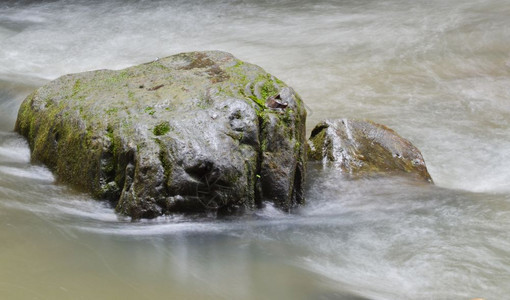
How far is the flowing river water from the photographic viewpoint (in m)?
3.57

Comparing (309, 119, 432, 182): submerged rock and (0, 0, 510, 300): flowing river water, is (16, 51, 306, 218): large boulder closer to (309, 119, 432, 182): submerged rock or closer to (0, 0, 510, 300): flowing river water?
(0, 0, 510, 300): flowing river water

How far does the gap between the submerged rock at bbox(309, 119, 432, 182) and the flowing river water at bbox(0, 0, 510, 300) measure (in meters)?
0.19

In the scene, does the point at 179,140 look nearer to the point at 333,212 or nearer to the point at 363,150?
the point at 333,212

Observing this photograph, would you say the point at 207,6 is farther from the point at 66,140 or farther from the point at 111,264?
the point at 111,264

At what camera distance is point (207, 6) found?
12922 millimetres

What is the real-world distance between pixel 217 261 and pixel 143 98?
171 centimetres

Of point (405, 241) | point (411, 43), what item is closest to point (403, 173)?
point (405, 241)

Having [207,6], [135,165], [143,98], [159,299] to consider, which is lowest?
[159,299]

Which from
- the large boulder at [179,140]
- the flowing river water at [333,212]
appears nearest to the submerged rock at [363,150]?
the flowing river water at [333,212]

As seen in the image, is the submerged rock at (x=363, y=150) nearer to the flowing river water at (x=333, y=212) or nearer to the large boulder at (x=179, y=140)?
the flowing river water at (x=333, y=212)

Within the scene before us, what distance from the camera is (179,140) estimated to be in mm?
4328

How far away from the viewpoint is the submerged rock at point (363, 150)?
538cm

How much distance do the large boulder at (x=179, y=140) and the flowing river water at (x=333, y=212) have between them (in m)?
0.16

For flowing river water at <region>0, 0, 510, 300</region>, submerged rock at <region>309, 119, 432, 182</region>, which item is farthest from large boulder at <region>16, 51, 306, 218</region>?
submerged rock at <region>309, 119, 432, 182</region>
